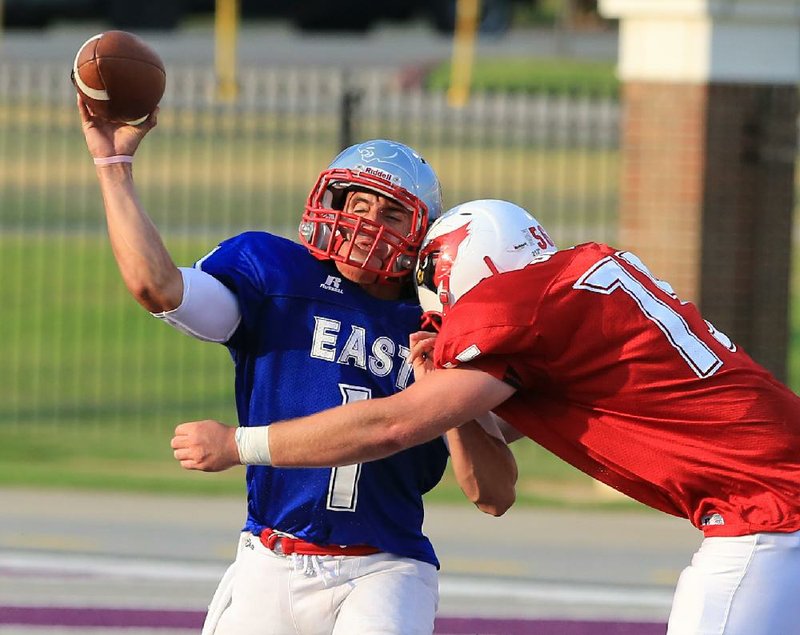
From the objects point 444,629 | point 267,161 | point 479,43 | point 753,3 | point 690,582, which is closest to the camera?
point 690,582

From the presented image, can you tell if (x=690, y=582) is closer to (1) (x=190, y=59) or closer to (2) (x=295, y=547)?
(2) (x=295, y=547)

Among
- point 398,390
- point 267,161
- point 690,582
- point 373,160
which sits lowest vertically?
point 267,161

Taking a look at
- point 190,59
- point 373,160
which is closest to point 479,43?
point 190,59

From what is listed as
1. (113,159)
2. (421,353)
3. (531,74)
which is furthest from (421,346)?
(531,74)

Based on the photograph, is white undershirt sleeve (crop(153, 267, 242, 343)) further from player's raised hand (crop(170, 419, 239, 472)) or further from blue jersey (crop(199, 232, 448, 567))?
player's raised hand (crop(170, 419, 239, 472))

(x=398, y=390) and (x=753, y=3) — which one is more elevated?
(x=753, y=3)

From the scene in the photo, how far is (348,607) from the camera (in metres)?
4.47

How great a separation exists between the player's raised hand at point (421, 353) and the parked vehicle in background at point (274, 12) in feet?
115

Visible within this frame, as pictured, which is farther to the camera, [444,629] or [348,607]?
[444,629]

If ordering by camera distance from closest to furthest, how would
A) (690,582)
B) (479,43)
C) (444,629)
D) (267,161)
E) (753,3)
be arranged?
1. (690,582)
2. (444,629)
3. (753,3)
4. (267,161)
5. (479,43)

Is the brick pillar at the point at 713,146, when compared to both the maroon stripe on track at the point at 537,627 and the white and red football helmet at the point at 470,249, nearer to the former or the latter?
the maroon stripe on track at the point at 537,627

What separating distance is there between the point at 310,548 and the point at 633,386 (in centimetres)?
101

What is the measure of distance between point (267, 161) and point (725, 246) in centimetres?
1818

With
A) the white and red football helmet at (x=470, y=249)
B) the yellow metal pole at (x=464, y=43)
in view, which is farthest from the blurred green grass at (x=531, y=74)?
the white and red football helmet at (x=470, y=249)
